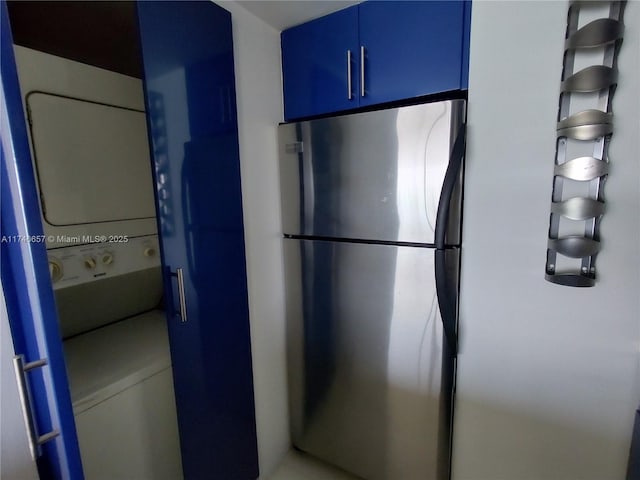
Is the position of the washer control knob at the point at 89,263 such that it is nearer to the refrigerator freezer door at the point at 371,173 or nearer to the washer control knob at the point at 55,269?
the washer control knob at the point at 55,269

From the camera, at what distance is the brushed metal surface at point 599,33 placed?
0.86 meters

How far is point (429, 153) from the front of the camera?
1.13 meters

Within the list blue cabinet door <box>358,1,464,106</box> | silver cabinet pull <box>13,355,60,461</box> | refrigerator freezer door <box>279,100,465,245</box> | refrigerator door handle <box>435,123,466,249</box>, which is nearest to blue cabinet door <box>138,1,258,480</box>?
refrigerator freezer door <box>279,100,465,245</box>

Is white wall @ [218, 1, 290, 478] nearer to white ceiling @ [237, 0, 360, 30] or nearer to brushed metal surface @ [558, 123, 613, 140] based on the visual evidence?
white ceiling @ [237, 0, 360, 30]

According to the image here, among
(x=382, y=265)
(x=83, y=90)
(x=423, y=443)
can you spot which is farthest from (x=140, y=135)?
(x=423, y=443)

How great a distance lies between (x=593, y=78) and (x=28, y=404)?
165cm

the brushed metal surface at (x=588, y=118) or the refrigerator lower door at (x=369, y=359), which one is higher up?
the brushed metal surface at (x=588, y=118)

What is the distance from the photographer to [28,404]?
0.65m

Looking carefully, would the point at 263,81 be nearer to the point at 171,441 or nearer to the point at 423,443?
the point at 171,441

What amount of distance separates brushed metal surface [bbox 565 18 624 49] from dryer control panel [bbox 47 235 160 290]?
5.53ft

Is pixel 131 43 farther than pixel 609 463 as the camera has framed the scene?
Yes

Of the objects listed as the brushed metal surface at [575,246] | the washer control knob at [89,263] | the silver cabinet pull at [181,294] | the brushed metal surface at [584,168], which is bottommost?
the silver cabinet pull at [181,294]

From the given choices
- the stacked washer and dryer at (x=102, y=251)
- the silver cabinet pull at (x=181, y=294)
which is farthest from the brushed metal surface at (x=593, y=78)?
the stacked washer and dryer at (x=102, y=251)

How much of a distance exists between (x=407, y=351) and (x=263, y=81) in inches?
52.5
